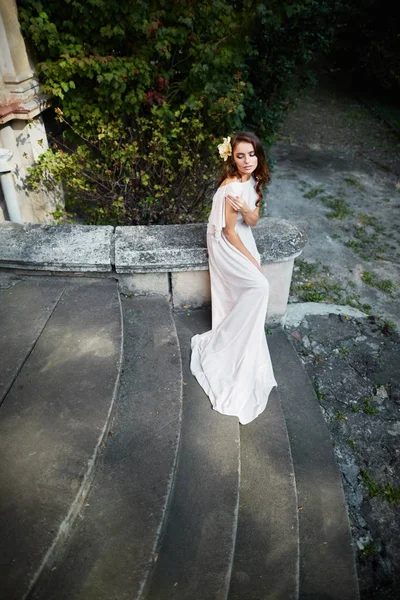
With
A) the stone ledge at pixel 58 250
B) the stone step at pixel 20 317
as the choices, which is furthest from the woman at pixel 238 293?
the stone step at pixel 20 317

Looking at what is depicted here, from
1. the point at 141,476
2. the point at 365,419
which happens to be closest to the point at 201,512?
the point at 141,476

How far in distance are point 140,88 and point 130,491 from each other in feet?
13.3

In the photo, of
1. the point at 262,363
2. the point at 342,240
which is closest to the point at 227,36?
the point at 342,240

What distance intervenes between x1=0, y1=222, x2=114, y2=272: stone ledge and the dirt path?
2.17 meters

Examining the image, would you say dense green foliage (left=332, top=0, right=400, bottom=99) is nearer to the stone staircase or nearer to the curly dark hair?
the curly dark hair

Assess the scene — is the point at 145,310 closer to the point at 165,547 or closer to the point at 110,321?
the point at 110,321

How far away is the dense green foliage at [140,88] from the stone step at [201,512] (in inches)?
95.5

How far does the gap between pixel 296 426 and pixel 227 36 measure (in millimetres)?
4155

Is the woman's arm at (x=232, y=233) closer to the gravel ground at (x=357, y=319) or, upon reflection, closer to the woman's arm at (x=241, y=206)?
the woman's arm at (x=241, y=206)

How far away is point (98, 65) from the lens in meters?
4.02

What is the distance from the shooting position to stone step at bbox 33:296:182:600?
1778 millimetres

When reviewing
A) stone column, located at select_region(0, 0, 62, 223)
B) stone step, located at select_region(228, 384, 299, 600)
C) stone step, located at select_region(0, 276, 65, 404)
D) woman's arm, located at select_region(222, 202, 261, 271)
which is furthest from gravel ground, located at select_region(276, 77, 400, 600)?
stone column, located at select_region(0, 0, 62, 223)

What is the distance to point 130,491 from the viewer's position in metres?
2.10

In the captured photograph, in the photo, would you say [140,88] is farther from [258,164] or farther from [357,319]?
[357,319]
